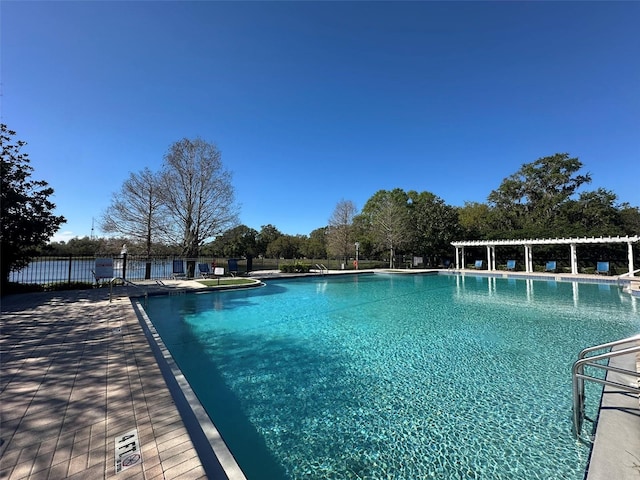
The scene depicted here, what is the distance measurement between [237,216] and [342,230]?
12.8m

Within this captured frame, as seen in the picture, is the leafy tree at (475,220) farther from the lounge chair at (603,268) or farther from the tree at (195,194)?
the tree at (195,194)

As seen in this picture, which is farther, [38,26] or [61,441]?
[38,26]

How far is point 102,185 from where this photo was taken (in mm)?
15125

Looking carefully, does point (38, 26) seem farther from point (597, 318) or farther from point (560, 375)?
point (597, 318)

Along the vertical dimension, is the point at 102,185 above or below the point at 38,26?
below

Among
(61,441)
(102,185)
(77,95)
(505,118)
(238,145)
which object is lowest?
(61,441)

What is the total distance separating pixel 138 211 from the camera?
579 inches

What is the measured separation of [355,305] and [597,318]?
7037mm

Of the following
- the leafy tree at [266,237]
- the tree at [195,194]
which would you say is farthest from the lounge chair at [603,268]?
the leafy tree at [266,237]

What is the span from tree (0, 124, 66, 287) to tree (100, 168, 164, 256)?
4.96m

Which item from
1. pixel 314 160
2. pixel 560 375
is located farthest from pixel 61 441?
pixel 314 160

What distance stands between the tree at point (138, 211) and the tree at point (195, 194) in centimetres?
50

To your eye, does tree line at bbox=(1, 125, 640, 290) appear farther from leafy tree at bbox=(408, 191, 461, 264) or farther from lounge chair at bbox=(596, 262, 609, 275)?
lounge chair at bbox=(596, 262, 609, 275)

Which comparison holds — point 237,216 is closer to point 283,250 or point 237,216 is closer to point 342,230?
point 342,230
